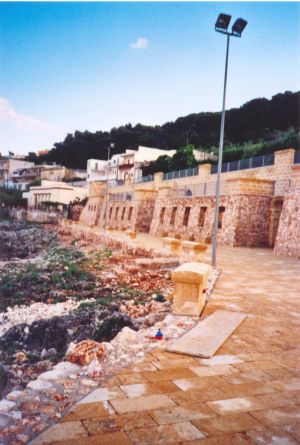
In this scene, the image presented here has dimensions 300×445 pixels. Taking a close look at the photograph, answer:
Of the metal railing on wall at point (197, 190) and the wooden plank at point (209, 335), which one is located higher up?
the metal railing on wall at point (197, 190)

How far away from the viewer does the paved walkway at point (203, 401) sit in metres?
2.87

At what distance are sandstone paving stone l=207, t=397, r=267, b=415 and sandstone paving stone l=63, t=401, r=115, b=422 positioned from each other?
930 millimetres

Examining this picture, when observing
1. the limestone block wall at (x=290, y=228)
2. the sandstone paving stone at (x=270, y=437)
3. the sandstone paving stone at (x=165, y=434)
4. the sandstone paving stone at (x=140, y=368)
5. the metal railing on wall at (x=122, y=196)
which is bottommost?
the sandstone paving stone at (x=140, y=368)

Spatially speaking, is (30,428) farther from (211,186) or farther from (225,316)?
(211,186)

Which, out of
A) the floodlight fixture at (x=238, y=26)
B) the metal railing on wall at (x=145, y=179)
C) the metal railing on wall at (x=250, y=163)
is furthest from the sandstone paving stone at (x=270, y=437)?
the metal railing on wall at (x=145, y=179)

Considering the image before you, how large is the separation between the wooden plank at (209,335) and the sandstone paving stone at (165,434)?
5.24 feet

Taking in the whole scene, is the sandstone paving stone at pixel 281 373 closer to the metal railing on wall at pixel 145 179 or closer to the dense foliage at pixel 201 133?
the dense foliage at pixel 201 133

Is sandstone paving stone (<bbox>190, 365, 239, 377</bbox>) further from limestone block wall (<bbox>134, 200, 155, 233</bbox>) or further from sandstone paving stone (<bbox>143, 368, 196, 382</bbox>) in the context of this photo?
limestone block wall (<bbox>134, 200, 155, 233</bbox>)

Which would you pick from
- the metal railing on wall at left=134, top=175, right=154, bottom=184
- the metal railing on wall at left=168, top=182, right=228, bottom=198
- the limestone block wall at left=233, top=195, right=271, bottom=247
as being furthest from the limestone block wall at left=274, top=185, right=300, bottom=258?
the metal railing on wall at left=134, top=175, right=154, bottom=184

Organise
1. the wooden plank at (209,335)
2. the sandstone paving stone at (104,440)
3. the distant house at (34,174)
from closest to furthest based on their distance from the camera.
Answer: the sandstone paving stone at (104,440) → the wooden plank at (209,335) → the distant house at (34,174)

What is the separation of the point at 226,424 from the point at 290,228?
49.7 feet

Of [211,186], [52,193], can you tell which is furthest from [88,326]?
[52,193]

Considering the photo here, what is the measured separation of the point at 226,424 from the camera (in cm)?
306

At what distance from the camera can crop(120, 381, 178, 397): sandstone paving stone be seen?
11.7 ft
